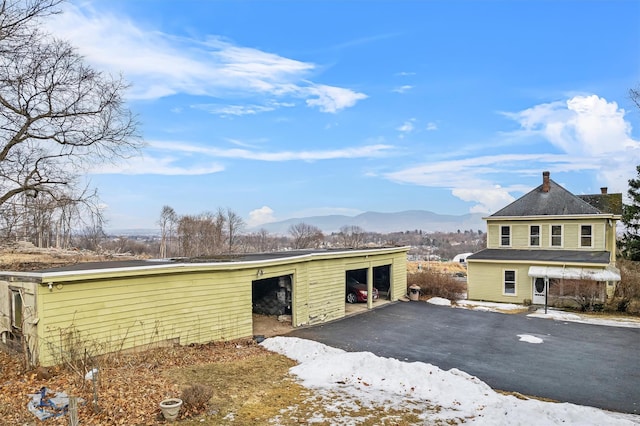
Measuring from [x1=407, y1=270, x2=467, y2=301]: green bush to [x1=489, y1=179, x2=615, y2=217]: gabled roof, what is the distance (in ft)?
18.7

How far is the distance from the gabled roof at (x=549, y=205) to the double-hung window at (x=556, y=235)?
2.87 feet

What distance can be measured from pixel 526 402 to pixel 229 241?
63.7m

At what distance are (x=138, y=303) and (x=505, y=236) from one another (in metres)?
23.5

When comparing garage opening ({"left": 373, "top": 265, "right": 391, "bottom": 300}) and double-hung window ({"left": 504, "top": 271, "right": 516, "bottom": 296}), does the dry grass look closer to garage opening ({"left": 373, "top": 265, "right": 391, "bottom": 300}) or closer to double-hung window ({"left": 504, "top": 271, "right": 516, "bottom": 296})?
garage opening ({"left": 373, "top": 265, "right": 391, "bottom": 300})

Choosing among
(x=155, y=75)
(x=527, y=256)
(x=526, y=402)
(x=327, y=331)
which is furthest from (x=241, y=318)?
(x=527, y=256)

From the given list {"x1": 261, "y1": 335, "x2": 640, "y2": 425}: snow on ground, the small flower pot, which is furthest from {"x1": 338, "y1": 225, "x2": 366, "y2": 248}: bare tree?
the small flower pot

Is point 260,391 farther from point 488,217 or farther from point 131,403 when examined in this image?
point 488,217

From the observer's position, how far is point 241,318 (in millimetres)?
13719

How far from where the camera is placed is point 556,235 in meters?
25.5

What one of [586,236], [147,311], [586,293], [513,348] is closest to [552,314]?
[586,293]

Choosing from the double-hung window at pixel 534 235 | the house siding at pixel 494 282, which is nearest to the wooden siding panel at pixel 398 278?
the house siding at pixel 494 282

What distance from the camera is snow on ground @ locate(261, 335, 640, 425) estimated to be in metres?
7.36

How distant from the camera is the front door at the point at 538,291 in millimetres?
23609

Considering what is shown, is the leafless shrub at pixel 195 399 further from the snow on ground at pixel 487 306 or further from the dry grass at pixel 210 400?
the snow on ground at pixel 487 306
